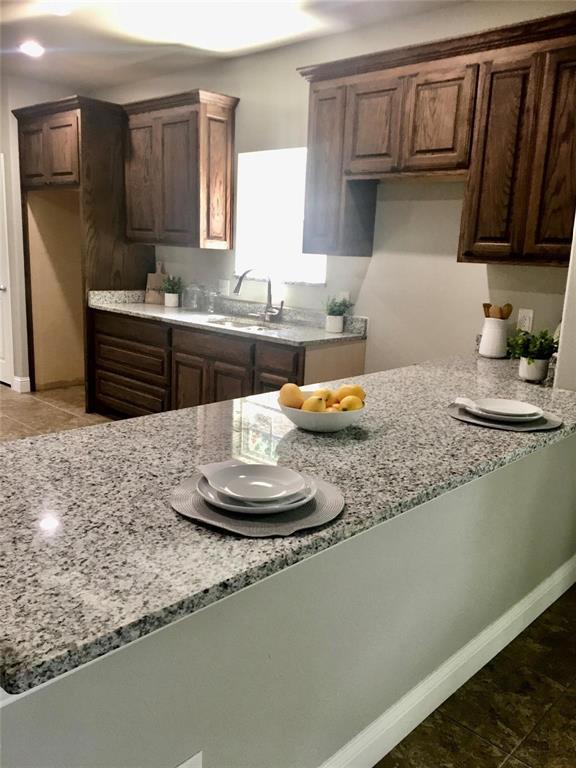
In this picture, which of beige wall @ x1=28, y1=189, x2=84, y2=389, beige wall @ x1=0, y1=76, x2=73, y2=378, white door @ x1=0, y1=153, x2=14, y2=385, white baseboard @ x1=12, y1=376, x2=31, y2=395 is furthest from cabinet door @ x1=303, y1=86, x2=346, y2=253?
white baseboard @ x1=12, y1=376, x2=31, y2=395

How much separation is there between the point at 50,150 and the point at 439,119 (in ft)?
11.0

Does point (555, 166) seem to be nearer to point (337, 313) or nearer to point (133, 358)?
point (337, 313)

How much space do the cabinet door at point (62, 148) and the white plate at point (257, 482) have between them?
4.17 metres

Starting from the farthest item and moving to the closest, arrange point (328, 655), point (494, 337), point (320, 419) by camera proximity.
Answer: point (494, 337) → point (320, 419) → point (328, 655)

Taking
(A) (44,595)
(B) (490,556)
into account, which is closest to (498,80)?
(B) (490,556)

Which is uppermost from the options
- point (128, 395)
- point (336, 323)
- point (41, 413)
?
point (336, 323)

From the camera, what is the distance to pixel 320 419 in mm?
1778

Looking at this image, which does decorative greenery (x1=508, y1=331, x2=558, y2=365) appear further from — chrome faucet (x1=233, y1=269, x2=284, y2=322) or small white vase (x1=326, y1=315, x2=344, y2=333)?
chrome faucet (x1=233, y1=269, x2=284, y2=322)

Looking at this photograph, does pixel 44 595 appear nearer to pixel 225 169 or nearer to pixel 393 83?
pixel 393 83

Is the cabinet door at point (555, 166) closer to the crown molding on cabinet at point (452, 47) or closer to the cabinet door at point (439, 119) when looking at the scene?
the crown molding on cabinet at point (452, 47)

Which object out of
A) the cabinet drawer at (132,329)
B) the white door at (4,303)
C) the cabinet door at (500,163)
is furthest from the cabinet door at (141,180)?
the cabinet door at (500,163)

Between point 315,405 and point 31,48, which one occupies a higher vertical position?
point 31,48

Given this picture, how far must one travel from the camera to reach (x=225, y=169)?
452cm

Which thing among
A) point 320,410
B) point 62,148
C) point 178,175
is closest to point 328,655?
point 320,410
